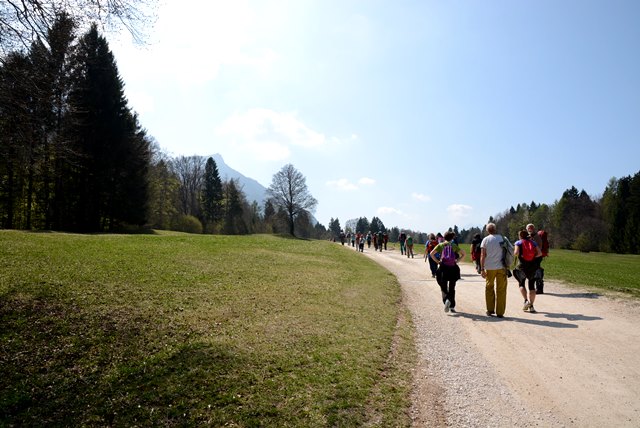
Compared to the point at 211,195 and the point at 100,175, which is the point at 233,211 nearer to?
the point at 211,195

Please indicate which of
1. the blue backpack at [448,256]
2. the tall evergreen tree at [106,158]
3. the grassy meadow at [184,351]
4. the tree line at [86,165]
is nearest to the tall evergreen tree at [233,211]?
the tree line at [86,165]

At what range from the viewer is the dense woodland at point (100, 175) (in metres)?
8.85

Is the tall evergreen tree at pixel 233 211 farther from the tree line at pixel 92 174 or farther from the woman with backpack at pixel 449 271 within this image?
the woman with backpack at pixel 449 271

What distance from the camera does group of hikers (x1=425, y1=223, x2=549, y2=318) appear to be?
30.0 feet

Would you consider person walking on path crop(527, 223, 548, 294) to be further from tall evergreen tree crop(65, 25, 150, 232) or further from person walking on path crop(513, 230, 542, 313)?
tall evergreen tree crop(65, 25, 150, 232)

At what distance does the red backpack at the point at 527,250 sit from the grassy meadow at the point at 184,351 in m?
4.01

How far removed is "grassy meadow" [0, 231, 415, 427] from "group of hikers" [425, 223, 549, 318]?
5.90 ft

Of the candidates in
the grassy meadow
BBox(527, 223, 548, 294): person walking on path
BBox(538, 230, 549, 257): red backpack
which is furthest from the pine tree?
BBox(527, 223, 548, 294): person walking on path

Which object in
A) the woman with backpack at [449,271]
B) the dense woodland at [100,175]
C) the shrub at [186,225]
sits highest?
the dense woodland at [100,175]

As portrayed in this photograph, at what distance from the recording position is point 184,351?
5.95m

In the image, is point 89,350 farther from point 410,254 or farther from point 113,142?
point 113,142

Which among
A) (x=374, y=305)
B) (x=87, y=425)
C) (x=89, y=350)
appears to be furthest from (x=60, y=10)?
(x=374, y=305)

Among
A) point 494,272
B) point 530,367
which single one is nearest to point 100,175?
point 494,272

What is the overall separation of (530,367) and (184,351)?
6.02 m
